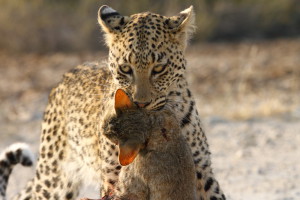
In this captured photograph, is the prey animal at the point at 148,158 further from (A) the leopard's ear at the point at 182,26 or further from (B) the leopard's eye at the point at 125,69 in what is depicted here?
(A) the leopard's ear at the point at 182,26

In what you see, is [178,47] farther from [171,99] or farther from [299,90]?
[299,90]

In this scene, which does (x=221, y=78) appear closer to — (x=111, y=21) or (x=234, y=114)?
(x=234, y=114)

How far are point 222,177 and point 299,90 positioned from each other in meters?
6.06

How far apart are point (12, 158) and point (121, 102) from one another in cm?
302

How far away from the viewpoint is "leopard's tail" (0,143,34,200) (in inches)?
337

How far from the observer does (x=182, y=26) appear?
23.7ft

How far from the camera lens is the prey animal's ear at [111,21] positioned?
7.26m

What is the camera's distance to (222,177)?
33.3 ft

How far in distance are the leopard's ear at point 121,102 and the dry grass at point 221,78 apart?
7194 millimetres

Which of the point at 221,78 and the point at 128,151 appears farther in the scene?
the point at 221,78

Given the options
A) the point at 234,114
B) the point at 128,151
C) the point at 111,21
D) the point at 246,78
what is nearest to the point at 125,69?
the point at 111,21

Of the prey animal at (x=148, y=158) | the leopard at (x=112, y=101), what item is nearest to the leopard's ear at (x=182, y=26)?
the leopard at (x=112, y=101)

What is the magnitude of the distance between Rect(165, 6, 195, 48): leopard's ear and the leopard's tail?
2.32 meters

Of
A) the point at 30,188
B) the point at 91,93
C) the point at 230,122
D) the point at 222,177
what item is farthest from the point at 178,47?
the point at 230,122
